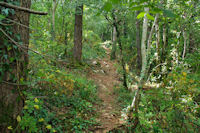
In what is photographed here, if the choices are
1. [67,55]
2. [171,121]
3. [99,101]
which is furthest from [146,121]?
[67,55]

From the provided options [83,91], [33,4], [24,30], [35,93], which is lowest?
[83,91]

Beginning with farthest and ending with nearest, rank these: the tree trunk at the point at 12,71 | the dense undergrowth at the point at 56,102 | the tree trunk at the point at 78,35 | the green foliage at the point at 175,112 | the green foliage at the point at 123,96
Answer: the tree trunk at the point at 78,35, the green foliage at the point at 123,96, the green foliage at the point at 175,112, the dense undergrowth at the point at 56,102, the tree trunk at the point at 12,71

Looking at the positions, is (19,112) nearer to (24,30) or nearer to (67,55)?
(24,30)

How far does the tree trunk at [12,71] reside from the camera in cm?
217

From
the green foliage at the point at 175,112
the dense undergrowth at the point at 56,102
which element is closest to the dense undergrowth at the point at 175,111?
the green foliage at the point at 175,112

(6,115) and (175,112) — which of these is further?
(175,112)

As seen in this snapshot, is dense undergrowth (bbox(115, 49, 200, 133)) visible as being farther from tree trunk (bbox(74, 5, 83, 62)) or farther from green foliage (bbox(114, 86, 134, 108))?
tree trunk (bbox(74, 5, 83, 62))

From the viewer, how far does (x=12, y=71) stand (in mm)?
2277

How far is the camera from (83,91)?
5246 mm

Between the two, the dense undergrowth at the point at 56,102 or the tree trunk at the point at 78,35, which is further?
the tree trunk at the point at 78,35

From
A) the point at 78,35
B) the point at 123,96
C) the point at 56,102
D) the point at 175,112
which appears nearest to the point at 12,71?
the point at 56,102

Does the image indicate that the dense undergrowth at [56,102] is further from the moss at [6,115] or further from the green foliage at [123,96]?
the green foliage at [123,96]

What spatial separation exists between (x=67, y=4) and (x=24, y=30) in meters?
6.06

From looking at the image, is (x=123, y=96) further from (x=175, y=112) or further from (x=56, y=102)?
(x=56, y=102)
